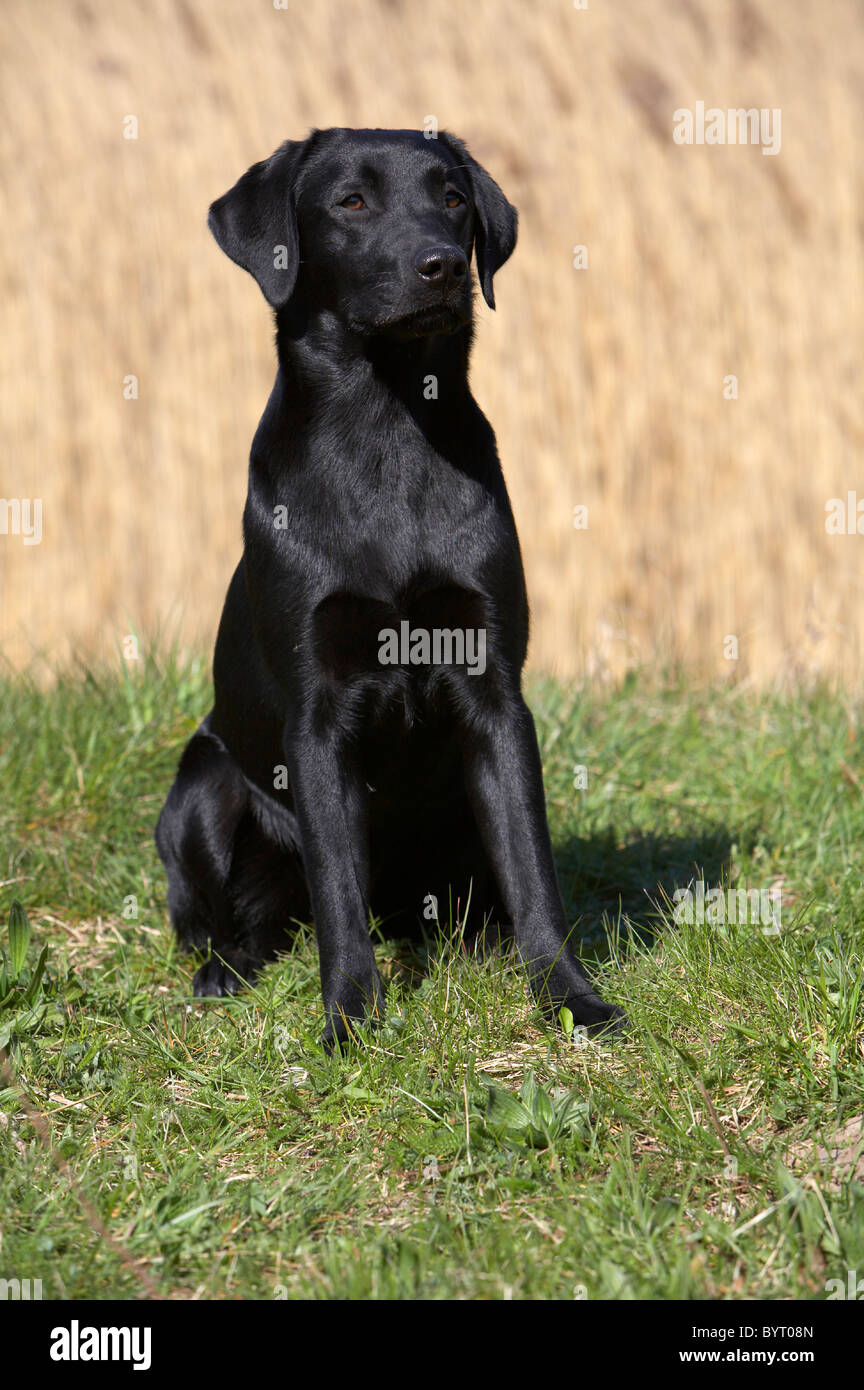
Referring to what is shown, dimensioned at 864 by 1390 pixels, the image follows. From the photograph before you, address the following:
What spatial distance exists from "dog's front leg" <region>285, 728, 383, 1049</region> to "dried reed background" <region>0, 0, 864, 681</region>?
9.33 ft

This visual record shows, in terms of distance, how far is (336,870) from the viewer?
260 centimetres

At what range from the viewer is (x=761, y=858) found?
3508 millimetres

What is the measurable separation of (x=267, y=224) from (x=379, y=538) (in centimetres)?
68

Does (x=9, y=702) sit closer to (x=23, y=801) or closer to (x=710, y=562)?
(x=23, y=801)

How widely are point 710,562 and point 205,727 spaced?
2.81 metres

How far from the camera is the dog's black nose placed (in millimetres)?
2484

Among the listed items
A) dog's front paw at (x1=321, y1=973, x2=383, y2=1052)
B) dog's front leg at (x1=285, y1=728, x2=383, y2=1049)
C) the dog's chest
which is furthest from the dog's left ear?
dog's front paw at (x1=321, y1=973, x2=383, y2=1052)

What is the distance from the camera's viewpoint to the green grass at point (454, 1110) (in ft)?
6.22

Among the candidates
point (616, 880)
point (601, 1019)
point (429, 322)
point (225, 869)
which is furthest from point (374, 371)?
point (616, 880)

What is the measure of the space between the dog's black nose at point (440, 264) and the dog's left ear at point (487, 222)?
31 cm

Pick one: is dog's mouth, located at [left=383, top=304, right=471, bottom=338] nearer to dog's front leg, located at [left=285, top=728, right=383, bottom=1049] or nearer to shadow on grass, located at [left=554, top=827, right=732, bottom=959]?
dog's front leg, located at [left=285, top=728, right=383, bottom=1049]
